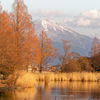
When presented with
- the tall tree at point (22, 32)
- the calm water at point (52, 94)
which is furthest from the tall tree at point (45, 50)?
the calm water at point (52, 94)

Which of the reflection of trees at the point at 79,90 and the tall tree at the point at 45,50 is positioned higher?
the tall tree at the point at 45,50

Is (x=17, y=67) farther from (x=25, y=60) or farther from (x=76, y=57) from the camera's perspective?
(x=76, y=57)

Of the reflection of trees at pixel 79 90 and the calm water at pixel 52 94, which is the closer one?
the calm water at pixel 52 94

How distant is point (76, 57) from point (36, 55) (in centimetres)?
2515

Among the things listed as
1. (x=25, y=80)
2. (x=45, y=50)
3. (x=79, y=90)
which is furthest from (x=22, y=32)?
(x=45, y=50)

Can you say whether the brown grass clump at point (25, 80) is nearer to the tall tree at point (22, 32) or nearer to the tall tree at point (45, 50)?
the tall tree at point (22, 32)

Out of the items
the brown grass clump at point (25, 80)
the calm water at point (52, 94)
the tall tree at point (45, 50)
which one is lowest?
the calm water at point (52, 94)

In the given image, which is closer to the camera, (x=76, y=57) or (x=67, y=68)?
(x=67, y=68)

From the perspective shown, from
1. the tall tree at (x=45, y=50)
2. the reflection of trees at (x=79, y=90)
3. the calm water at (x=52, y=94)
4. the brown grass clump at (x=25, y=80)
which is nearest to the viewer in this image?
the calm water at (x=52, y=94)

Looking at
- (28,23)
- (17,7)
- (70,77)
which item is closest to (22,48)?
(28,23)

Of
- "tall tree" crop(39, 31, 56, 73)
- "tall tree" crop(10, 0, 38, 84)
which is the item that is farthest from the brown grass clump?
"tall tree" crop(39, 31, 56, 73)

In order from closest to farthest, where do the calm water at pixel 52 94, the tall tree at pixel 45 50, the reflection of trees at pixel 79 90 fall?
the calm water at pixel 52 94
the reflection of trees at pixel 79 90
the tall tree at pixel 45 50

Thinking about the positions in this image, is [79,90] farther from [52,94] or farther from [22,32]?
[22,32]

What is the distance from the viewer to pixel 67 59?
51.9 m
